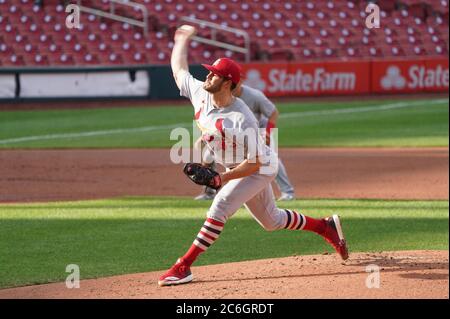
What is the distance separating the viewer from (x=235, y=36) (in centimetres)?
3095

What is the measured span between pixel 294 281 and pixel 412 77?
23.1 metres

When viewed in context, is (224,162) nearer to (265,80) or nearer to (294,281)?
(294,281)

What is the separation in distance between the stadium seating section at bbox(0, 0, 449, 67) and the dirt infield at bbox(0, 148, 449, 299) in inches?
414

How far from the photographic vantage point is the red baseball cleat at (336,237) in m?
8.41

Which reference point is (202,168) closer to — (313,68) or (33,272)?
(33,272)

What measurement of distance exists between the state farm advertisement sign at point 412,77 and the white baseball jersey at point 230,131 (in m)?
22.1

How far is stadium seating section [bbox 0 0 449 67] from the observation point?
2927 cm

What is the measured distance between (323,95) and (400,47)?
403cm

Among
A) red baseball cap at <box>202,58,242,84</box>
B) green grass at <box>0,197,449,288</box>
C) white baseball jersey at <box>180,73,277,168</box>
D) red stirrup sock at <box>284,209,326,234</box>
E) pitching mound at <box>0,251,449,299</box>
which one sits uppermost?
red baseball cap at <box>202,58,242,84</box>

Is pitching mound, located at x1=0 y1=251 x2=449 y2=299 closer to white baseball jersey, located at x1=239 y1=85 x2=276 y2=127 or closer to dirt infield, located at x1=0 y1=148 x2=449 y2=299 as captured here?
dirt infield, located at x1=0 y1=148 x2=449 y2=299

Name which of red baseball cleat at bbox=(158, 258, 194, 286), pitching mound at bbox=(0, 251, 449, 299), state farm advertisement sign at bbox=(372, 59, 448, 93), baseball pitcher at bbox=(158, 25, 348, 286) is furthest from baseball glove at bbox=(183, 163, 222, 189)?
state farm advertisement sign at bbox=(372, 59, 448, 93)

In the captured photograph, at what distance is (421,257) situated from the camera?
8.59m

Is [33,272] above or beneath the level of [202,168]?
beneath

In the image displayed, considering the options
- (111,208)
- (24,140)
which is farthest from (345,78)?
(111,208)
